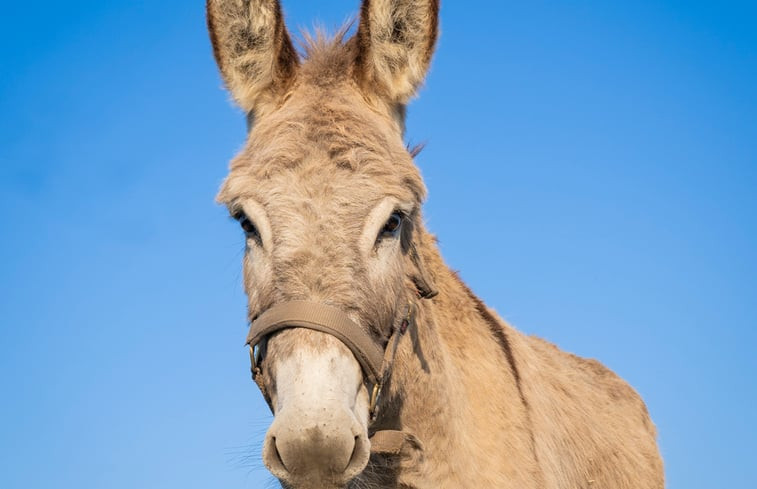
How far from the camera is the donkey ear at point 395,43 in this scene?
400 cm

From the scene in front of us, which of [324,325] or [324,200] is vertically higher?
[324,200]

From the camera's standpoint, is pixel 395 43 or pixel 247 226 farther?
pixel 395 43

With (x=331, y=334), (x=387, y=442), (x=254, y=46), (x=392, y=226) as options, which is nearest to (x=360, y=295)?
(x=331, y=334)

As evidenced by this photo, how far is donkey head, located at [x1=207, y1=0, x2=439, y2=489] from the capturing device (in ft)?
9.34

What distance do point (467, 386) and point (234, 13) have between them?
2322mm

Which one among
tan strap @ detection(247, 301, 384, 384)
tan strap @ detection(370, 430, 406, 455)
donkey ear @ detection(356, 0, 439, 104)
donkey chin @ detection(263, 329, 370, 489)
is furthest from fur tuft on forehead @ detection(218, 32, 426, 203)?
tan strap @ detection(370, 430, 406, 455)

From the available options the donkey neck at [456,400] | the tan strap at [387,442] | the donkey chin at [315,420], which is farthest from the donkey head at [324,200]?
the tan strap at [387,442]

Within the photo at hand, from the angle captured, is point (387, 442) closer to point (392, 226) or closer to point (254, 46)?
point (392, 226)

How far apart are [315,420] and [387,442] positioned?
90 centimetres

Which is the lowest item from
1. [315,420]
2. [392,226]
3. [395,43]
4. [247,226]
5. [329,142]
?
[315,420]

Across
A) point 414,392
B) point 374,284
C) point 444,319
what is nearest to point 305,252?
point 374,284

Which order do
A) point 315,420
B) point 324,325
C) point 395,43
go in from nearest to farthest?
1. point 315,420
2. point 324,325
3. point 395,43

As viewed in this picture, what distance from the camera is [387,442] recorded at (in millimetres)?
3541

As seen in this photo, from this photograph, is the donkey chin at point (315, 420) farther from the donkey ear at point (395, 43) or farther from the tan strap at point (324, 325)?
the donkey ear at point (395, 43)
